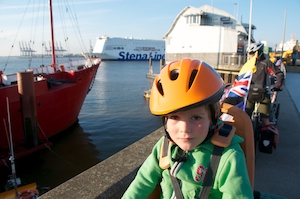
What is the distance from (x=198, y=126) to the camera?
143 centimetres

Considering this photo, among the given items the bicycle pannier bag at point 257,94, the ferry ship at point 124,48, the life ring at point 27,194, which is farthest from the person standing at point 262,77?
the ferry ship at point 124,48

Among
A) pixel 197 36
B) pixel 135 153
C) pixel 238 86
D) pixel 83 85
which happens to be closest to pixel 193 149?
pixel 135 153

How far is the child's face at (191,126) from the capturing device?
143 cm

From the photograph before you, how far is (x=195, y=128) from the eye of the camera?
4.71 ft

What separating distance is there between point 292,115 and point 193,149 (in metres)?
5.79

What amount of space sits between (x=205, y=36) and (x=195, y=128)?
34.6 metres

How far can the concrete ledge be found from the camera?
2.26 meters

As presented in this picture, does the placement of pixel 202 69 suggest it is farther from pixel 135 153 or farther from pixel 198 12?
pixel 198 12

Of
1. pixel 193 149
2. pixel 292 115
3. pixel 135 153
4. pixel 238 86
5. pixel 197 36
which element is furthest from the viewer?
pixel 197 36

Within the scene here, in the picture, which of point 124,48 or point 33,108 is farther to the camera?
point 124,48

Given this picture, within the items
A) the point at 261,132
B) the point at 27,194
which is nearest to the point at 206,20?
the point at 261,132

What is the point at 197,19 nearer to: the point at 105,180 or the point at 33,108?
the point at 33,108

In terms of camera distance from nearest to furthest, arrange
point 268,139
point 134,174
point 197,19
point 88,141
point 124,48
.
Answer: point 134,174 → point 268,139 → point 88,141 → point 197,19 → point 124,48

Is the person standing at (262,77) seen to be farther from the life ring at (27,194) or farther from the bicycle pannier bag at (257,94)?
the life ring at (27,194)
